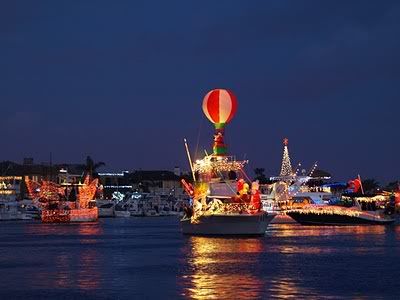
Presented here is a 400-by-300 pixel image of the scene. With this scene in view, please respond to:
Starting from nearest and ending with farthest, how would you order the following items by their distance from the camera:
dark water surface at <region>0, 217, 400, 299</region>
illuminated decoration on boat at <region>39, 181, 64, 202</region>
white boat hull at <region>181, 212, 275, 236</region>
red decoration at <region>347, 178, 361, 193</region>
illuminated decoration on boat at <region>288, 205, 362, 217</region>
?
dark water surface at <region>0, 217, 400, 299</region> < white boat hull at <region>181, 212, 275, 236</region> < illuminated decoration on boat at <region>288, 205, 362, 217</region> < illuminated decoration on boat at <region>39, 181, 64, 202</region> < red decoration at <region>347, 178, 361, 193</region>

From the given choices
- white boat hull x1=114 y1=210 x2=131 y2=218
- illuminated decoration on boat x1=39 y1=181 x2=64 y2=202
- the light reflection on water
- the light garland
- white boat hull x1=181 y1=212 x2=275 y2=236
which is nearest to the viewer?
the light reflection on water

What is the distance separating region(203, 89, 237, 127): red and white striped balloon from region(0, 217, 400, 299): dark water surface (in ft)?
56.7

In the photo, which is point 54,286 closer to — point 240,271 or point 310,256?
point 240,271

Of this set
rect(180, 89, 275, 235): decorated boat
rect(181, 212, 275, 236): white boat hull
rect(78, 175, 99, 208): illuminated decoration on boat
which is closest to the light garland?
rect(180, 89, 275, 235): decorated boat

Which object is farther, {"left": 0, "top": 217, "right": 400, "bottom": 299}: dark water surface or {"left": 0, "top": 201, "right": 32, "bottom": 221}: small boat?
{"left": 0, "top": 201, "right": 32, "bottom": 221}: small boat

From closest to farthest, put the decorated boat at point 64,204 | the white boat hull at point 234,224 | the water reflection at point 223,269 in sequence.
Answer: the water reflection at point 223,269 < the white boat hull at point 234,224 < the decorated boat at point 64,204

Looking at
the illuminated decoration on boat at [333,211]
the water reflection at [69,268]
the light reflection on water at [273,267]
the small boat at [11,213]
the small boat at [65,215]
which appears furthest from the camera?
the small boat at [11,213]

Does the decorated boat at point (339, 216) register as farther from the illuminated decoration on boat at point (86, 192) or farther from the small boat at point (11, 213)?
the small boat at point (11, 213)

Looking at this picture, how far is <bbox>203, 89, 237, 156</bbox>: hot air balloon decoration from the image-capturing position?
A: 80500mm

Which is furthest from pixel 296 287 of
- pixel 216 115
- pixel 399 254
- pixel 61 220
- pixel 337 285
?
pixel 61 220

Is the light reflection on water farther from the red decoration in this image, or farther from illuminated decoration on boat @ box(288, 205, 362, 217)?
the red decoration

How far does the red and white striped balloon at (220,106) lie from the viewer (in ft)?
264

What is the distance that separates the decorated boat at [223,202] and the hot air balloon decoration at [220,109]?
317 centimetres

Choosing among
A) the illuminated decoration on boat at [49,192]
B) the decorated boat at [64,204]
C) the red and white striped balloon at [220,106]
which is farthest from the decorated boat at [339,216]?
the illuminated decoration on boat at [49,192]
